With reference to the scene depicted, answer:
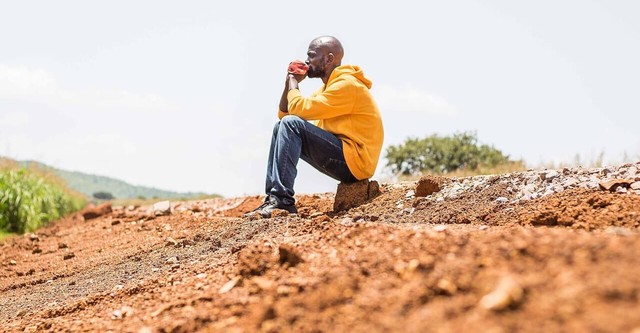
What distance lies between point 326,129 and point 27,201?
276 inches

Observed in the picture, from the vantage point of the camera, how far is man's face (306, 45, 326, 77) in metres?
5.89

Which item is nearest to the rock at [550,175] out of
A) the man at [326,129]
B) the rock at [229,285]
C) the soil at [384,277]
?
the soil at [384,277]

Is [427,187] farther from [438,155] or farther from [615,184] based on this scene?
[438,155]

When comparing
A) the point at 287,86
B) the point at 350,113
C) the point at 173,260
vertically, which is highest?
the point at 287,86

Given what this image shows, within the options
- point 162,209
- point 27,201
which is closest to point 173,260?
point 162,209

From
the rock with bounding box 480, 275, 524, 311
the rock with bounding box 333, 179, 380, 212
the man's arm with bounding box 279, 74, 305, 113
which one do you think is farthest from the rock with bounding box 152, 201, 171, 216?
the rock with bounding box 480, 275, 524, 311

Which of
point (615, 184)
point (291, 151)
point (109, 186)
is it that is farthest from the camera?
point (109, 186)

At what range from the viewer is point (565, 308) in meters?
1.61

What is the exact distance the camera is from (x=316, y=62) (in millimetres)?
5895

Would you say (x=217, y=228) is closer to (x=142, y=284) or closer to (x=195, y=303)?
(x=142, y=284)

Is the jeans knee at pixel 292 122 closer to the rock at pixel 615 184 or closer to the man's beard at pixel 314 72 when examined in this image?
the man's beard at pixel 314 72

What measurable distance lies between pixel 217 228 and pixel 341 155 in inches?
46.6

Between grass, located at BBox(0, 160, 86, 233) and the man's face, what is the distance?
6718 millimetres

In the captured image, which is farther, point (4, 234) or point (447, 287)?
point (4, 234)
